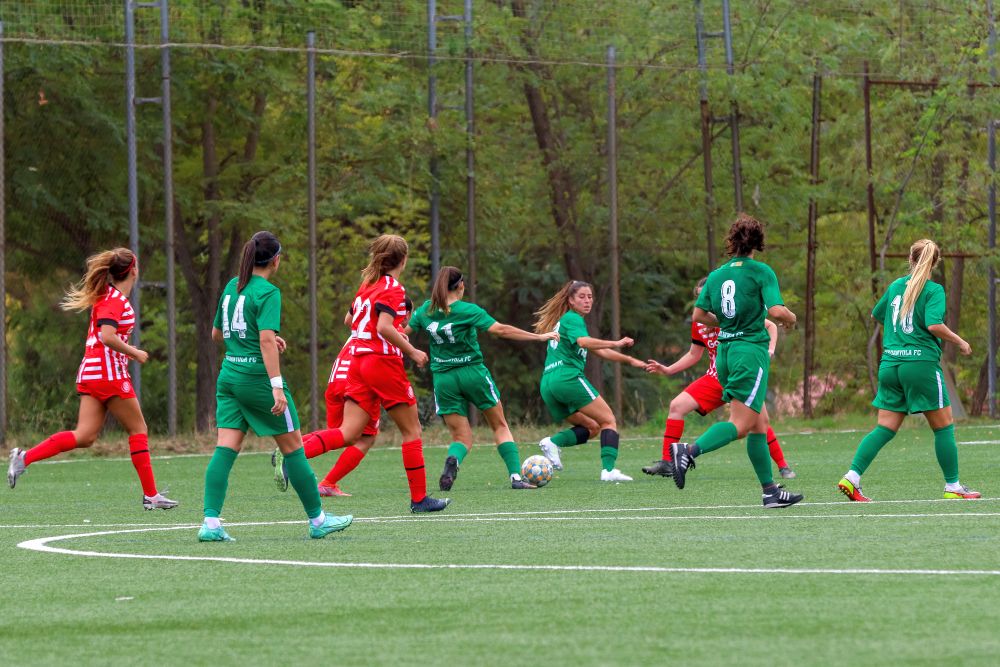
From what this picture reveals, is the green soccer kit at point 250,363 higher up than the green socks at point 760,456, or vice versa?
the green soccer kit at point 250,363

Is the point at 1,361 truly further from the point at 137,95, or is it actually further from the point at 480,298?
the point at 480,298

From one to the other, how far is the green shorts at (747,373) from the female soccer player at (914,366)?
89 cm

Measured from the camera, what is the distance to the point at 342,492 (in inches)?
612

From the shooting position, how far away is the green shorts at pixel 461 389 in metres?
15.3

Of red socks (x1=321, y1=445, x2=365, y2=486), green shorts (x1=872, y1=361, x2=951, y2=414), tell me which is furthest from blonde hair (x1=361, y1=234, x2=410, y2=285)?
green shorts (x1=872, y1=361, x2=951, y2=414)

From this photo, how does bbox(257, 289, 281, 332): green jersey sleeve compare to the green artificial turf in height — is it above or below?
above

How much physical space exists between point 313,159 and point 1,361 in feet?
16.8

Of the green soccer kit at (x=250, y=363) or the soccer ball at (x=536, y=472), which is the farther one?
the soccer ball at (x=536, y=472)

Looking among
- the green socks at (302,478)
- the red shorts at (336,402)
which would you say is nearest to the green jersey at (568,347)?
the red shorts at (336,402)

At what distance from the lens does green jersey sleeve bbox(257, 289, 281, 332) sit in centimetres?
1043

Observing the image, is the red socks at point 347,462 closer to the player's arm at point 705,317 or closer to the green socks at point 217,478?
the player's arm at point 705,317

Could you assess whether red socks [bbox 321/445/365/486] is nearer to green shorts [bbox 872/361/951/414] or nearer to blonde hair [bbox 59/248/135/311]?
blonde hair [bbox 59/248/135/311]

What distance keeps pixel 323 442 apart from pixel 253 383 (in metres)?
4.00

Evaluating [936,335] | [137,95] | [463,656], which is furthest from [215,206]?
[463,656]
